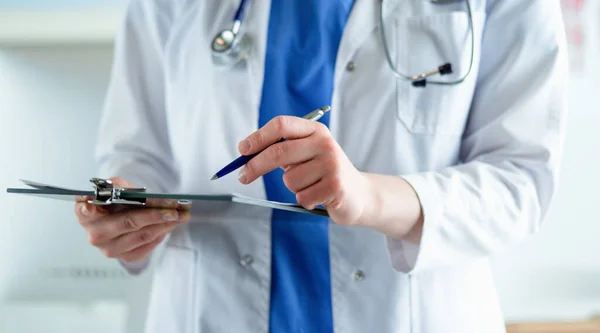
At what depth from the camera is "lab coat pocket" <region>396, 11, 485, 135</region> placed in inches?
26.6

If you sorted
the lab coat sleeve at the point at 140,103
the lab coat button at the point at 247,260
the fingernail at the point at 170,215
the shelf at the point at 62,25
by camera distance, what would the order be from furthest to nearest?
the shelf at the point at 62,25 → the lab coat sleeve at the point at 140,103 → the lab coat button at the point at 247,260 → the fingernail at the point at 170,215

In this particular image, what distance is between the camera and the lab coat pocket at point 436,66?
2.22 feet

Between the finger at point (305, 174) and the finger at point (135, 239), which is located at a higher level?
the finger at point (305, 174)

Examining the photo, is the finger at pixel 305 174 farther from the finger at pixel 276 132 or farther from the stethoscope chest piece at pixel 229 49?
the stethoscope chest piece at pixel 229 49

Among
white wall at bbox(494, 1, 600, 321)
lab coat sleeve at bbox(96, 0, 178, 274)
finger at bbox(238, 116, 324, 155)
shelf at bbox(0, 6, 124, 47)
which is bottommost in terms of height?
white wall at bbox(494, 1, 600, 321)

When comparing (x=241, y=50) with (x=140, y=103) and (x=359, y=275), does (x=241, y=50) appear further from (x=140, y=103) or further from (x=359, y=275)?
(x=359, y=275)

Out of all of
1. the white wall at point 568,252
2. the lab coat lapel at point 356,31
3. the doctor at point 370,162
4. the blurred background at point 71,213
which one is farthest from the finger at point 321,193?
the white wall at point 568,252

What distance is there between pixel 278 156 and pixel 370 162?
246 mm

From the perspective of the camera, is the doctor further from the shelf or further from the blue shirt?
the shelf

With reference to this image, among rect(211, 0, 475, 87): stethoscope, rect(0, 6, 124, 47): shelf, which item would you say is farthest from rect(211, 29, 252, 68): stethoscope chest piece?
rect(0, 6, 124, 47): shelf

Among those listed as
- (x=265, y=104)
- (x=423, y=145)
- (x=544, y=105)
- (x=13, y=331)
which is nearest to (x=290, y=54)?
(x=265, y=104)

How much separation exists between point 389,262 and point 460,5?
0.32 metres

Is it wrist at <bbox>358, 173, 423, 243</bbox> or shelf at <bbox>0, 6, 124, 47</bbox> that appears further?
shelf at <bbox>0, 6, 124, 47</bbox>

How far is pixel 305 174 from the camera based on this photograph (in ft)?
1.62
